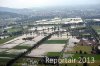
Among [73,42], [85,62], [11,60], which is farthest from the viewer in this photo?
[73,42]

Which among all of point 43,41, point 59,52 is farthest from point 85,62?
point 43,41

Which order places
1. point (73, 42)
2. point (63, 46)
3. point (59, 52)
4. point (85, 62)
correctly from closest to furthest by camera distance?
point (85, 62)
point (59, 52)
point (63, 46)
point (73, 42)

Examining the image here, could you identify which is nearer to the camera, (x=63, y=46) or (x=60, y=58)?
(x=60, y=58)

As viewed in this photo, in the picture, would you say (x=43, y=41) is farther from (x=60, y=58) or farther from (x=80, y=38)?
(x=60, y=58)

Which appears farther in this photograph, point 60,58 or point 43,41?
point 43,41

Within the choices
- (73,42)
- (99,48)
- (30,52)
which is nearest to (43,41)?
(73,42)

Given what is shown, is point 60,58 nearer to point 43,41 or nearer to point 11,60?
point 11,60

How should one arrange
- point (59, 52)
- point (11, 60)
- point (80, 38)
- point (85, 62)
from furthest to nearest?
point (80, 38)
point (59, 52)
point (11, 60)
point (85, 62)

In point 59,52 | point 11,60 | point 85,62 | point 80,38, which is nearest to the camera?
→ point 85,62
